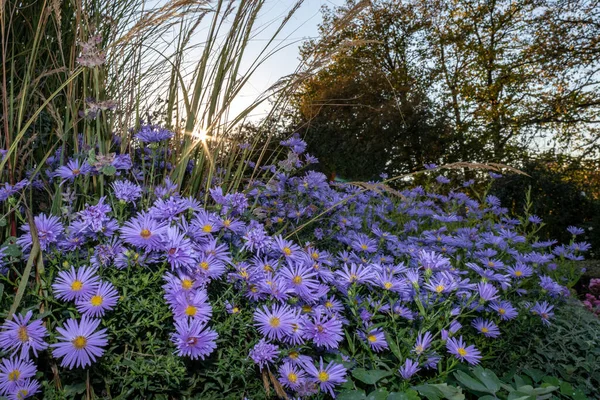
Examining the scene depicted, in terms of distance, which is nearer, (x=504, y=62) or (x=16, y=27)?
(x=16, y=27)

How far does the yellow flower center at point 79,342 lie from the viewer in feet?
3.35

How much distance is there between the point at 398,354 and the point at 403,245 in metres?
0.72

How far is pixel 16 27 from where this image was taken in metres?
2.01

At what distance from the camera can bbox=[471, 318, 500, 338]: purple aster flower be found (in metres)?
1.61

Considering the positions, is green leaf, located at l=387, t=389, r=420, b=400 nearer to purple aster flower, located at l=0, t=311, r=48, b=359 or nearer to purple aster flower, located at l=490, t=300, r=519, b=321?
purple aster flower, located at l=490, t=300, r=519, b=321

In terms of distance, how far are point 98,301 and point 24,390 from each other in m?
0.24

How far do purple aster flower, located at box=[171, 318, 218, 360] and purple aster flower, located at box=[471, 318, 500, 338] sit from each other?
0.93 m

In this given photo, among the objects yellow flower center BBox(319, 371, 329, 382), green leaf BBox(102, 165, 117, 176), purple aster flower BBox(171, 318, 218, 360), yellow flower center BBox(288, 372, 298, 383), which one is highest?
green leaf BBox(102, 165, 117, 176)

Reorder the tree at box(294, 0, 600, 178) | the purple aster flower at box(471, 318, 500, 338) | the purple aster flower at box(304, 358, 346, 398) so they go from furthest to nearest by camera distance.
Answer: the tree at box(294, 0, 600, 178), the purple aster flower at box(471, 318, 500, 338), the purple aster flower at box(304, 358, 346, 398)

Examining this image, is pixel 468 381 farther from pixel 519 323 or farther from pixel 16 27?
pixel 16 27

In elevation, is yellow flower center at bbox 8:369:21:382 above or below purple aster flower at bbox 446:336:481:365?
below

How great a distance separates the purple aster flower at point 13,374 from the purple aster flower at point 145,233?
326 millimetres

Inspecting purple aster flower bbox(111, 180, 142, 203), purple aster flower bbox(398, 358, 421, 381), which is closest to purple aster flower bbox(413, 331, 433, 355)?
purple aster flower bbox(398, 358, 421, 381)

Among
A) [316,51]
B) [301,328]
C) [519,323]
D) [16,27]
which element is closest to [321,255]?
[301,328]
